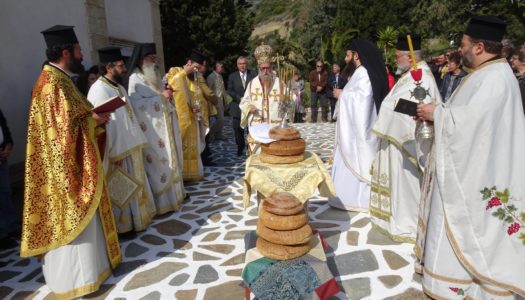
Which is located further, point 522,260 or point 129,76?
point 129,76

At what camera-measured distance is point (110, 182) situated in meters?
4.51

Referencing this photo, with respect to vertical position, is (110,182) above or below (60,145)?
below

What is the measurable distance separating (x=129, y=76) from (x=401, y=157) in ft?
12.5

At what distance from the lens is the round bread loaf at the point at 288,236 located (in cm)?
304

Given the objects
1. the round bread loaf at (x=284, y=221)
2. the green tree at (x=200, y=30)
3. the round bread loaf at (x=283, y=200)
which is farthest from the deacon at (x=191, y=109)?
the green tree at (x=200, y=30)

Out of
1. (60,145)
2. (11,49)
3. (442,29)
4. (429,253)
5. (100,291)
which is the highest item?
(442,29)

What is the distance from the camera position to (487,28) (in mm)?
2770

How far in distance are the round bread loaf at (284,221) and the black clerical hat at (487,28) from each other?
1902mm

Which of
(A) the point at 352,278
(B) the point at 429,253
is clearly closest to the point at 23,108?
(A) the point at 352,278

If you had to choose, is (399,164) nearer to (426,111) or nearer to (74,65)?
(426,111)

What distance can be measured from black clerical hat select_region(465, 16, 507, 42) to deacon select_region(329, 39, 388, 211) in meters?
2.16

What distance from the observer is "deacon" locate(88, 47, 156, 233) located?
4.42 m

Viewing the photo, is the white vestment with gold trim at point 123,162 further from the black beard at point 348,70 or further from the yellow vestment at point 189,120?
the black beard at point 348,70

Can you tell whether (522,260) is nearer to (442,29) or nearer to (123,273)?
(123,273)
